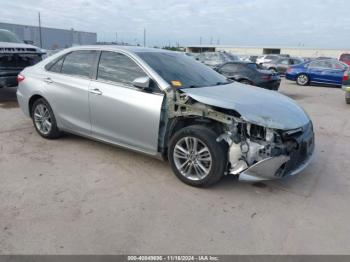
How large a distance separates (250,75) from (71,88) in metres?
8.17

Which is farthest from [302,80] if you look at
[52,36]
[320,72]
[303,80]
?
[52,36]

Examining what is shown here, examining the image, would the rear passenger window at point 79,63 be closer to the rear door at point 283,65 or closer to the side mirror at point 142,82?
the side mirror at point 142,82

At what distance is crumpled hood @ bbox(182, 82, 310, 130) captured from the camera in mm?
3533

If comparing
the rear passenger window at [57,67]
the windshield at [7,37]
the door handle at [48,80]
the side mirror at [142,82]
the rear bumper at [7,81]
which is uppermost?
the windshield at [7,37]

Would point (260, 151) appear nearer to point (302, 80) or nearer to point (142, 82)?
point (142, 82)

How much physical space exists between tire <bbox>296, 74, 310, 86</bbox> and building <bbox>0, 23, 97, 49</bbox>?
3704cm

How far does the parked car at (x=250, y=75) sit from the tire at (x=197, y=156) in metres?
7.84

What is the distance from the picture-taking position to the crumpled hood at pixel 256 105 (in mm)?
3533

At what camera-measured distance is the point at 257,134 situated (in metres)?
3.58

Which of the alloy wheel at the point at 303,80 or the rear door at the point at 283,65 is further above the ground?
the rear door at the point at 283,65

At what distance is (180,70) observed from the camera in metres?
4.52

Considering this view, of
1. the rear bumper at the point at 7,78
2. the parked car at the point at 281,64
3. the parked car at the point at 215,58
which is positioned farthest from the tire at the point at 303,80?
the rear bumper at the point at 7,78

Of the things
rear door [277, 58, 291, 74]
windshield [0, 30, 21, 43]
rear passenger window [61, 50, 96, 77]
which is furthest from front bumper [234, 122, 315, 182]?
rear door [277, 58, 291, 74]

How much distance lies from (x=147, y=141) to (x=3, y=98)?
7.36m
